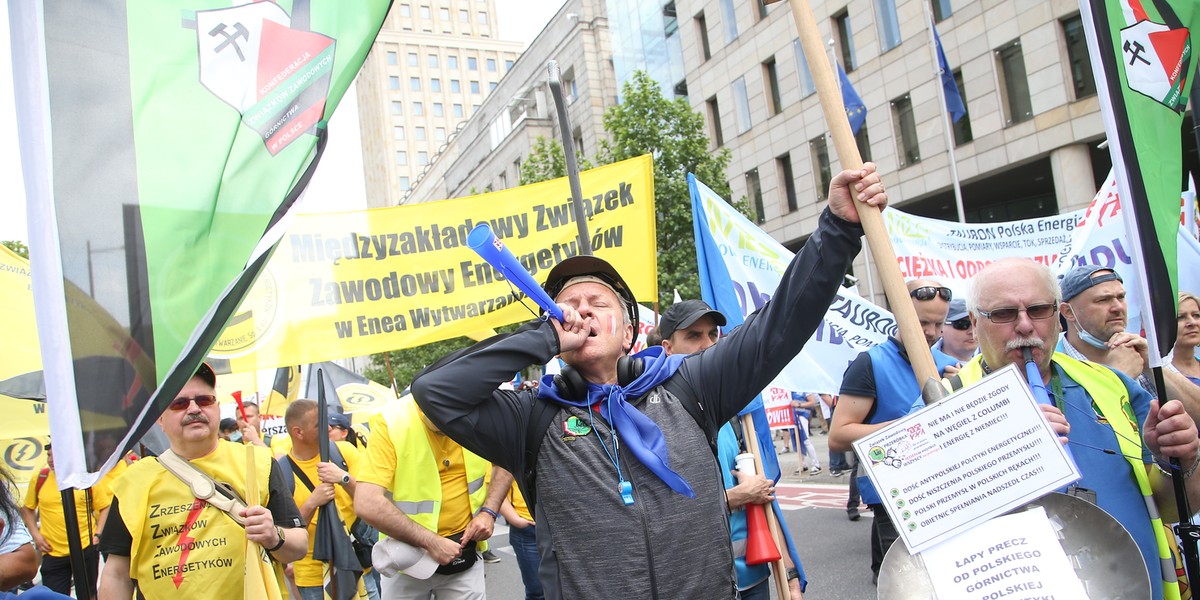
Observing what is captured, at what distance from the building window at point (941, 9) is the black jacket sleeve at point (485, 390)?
2298 centimetres

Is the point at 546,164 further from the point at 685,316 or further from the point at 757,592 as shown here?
the point at 757,592

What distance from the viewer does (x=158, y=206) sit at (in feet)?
7.23

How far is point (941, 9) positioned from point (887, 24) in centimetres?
162

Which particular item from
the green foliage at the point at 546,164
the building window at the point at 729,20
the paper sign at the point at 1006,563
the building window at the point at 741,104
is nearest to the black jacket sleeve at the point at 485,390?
the paper sign at the point at 1006,563

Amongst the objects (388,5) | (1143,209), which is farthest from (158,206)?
(1143,209)

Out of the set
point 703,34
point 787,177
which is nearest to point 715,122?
point 703,34

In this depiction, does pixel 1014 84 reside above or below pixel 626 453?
above

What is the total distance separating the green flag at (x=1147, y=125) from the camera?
2.66 meters

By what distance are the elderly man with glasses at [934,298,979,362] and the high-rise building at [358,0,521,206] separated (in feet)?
301

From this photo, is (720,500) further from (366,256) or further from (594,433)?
(366,256)

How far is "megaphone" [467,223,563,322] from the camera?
2332 millimetres

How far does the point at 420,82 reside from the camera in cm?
9925

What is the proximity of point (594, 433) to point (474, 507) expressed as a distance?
96.8 inches

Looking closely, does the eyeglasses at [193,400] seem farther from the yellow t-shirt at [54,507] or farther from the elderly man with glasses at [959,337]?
the elderly man with glasses at [959,337]
